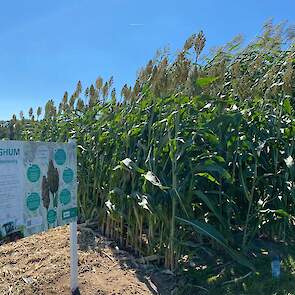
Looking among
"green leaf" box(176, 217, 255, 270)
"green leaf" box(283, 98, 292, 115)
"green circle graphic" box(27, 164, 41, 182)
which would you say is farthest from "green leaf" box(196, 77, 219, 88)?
"green circle graphic" box(27, 164, 41, 182)

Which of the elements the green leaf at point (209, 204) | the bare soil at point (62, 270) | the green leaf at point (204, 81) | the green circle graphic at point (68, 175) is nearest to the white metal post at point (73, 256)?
the bare soil at point (62, 270)

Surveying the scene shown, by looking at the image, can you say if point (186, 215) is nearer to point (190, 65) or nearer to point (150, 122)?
point (150, 122)

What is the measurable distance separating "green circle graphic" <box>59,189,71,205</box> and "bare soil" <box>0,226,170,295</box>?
0.75 meters

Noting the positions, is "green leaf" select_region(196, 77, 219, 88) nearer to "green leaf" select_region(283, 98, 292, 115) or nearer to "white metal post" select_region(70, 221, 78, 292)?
"green leaf" select_region(283, 98, 292, 115)

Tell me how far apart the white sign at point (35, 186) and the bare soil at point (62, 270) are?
622mm

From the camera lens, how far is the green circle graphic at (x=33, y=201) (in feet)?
9.57

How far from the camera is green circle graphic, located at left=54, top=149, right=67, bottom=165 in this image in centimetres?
319

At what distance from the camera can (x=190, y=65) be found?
12.8 feet

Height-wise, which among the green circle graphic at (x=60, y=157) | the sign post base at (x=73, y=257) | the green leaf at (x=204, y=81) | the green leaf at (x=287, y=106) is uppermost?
the green leaf at (x=204, y=81)

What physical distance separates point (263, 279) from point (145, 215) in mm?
1167

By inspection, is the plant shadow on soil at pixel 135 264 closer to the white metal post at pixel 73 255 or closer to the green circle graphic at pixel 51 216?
the white metal post at pixel 73 255

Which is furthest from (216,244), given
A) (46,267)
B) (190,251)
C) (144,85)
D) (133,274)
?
(144,85)

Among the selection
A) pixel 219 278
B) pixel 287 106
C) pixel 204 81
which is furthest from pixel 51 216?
pixel 287 106

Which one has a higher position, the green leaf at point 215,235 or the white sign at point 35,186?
the white sign at point 35,186
